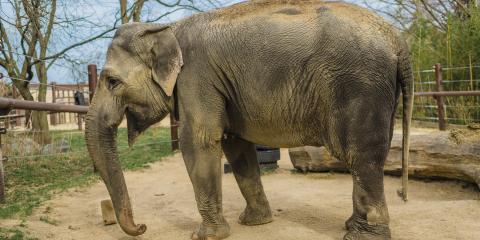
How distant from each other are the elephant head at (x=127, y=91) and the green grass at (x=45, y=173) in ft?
3.96

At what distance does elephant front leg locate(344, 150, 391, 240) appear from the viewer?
3473 millimetres

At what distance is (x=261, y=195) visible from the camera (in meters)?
4.56

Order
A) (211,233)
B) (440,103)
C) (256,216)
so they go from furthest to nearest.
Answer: (440,103) → (256,216) → (211,233)

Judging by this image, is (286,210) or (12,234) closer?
(12,234)

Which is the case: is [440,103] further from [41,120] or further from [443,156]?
[41,120]

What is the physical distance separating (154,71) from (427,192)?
3.89 m

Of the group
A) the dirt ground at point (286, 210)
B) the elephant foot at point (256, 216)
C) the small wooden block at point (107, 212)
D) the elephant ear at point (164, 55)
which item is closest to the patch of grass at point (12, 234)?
the dirt ground at point (286, 210)

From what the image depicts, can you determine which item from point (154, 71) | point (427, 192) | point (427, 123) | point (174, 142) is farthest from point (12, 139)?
point (427, 123)

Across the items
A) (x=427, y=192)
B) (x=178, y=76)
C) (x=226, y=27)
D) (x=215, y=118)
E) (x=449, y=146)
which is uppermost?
(x=226, y=27)

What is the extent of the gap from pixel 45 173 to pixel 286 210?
4698 mm

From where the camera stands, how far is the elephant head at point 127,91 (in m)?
3.83

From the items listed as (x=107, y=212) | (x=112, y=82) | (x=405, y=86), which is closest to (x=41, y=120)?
(x=107, y=212)

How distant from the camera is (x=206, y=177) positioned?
12.7 ft

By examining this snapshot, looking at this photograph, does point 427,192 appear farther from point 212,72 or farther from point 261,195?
point 212,72
